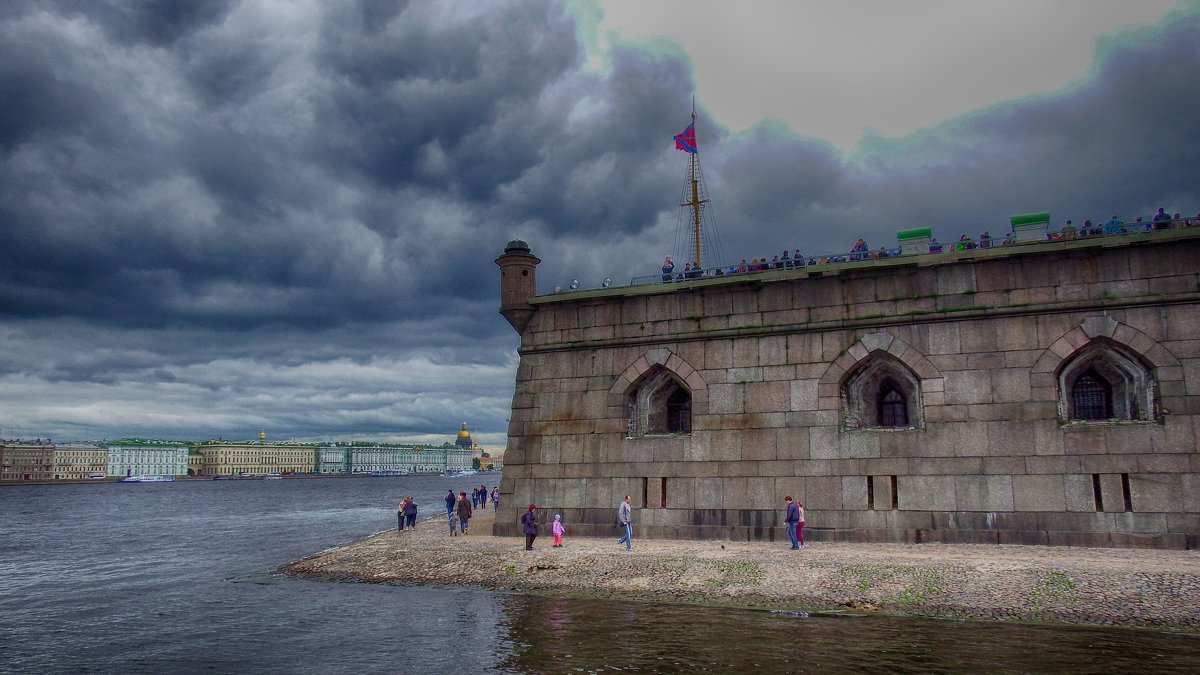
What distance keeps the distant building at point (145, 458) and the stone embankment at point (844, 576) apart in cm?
18824

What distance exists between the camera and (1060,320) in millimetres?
18328

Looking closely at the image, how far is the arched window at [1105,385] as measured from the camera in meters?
17.7

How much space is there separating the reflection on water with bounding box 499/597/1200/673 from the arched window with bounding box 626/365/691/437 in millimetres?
7980

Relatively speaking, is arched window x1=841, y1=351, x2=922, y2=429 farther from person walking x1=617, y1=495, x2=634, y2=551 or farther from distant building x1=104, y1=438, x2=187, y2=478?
distant building x1=104, y1=438, x2=187, y2=478

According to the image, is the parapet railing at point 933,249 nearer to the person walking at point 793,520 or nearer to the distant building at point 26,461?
the person walking at point 793,520

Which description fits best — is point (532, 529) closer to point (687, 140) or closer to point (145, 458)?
point (687, 140)

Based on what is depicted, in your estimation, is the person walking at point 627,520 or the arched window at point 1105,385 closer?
the arched window at point 1105,385

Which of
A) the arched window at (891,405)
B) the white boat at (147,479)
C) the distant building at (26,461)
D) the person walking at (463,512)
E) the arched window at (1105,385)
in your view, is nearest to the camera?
the arched window at (1105,385)

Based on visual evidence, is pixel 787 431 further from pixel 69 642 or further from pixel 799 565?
pixel 69 642

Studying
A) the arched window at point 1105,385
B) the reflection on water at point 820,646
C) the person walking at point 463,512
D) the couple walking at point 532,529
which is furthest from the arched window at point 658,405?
the arched window at point 1105,385

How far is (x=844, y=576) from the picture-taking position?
51.5 ft

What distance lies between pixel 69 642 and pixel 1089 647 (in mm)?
18651

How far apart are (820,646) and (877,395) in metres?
9.47

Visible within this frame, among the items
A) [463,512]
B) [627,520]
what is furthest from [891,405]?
[463,512]
